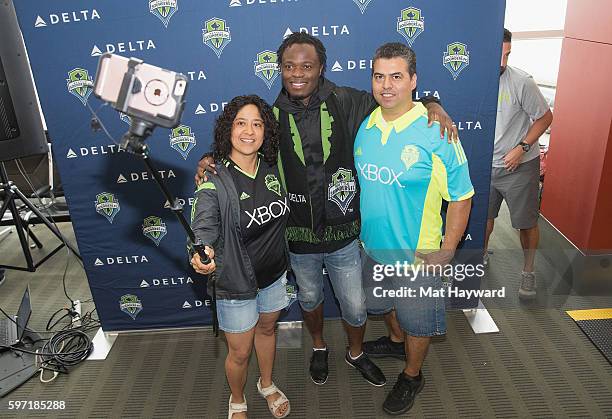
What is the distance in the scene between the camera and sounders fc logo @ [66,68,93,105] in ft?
7.76

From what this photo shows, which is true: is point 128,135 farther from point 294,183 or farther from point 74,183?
point 74,183

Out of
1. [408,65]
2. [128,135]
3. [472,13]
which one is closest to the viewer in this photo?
[128,135]

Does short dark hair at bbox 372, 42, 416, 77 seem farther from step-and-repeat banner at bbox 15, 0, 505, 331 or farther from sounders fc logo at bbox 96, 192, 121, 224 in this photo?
sounders fc logo at bbox 96, 192, 121, 224

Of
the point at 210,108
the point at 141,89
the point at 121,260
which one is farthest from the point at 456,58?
the point at 121,260

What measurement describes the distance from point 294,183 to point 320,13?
0.83 metres

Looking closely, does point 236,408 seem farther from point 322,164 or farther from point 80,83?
point 80,83

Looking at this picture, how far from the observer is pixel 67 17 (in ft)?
7.47

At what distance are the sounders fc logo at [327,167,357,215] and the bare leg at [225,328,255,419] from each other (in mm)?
646

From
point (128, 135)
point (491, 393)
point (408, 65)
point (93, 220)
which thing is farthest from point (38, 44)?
point (491, 393)

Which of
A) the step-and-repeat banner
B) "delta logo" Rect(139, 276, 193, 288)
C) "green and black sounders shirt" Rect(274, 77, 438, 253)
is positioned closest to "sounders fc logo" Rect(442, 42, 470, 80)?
the step-and-repeat banner

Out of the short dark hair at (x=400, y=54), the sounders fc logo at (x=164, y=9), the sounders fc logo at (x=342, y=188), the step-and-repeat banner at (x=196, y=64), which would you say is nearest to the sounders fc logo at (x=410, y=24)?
the step-and-repeat banner at (x=196, y=64)

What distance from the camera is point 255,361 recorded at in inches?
105

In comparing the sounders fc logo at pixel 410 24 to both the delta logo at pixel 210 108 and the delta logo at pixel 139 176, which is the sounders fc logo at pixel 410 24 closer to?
the delta logo at pixel 210 108

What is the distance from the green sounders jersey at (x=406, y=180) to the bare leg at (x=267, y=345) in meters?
0.57
